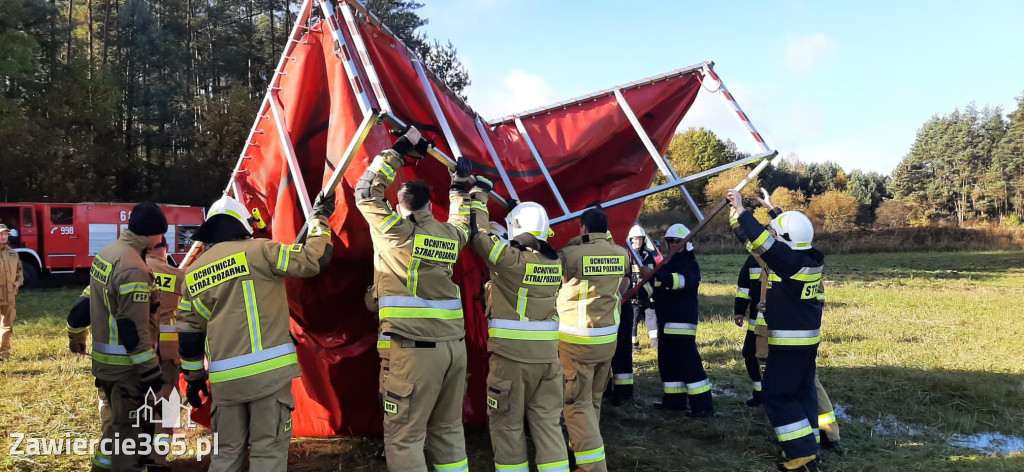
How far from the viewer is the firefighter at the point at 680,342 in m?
6.58

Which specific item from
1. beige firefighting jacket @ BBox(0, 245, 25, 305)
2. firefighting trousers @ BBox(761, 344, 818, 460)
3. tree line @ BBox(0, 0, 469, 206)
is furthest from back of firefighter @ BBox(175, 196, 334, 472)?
tree line @ BBox(0, 0, 469, 206)

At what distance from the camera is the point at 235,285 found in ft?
12.2

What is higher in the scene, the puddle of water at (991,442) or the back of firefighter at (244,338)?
the back of firefighter at (244,338)

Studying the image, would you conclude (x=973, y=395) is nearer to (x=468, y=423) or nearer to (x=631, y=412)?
(x=631, y=412)

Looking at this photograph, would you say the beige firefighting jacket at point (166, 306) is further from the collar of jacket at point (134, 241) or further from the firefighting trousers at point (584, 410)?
the firefighting trousers at point (584, 410)

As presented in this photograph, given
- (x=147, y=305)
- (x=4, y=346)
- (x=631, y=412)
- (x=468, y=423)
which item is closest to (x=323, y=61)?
(x=147, y=305)

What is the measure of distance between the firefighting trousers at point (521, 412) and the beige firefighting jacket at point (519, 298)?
0.32 ft

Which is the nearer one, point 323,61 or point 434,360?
point 434,360

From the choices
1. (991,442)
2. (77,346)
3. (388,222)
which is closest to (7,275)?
(77,346)

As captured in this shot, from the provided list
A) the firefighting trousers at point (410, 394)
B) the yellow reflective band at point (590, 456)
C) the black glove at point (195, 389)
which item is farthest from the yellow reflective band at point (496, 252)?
the black glove at point (195, 389)

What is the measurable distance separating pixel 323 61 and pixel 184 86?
32738mm

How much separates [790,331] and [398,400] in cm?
342

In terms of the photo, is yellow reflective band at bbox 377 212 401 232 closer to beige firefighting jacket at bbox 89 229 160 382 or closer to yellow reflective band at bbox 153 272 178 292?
beige firefighting jacket at bbox 89 229 160 382

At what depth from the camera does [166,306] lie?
16.1 feet
